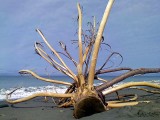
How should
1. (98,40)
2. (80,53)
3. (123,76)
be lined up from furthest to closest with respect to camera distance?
(80,53)
(123,76)
(98,40)

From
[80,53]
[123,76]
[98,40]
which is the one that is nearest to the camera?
[98,40]

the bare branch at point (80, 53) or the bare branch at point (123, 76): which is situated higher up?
the bare branch at point (80, 53)

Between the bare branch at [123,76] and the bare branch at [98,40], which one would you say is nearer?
the bare branch at [98,40]

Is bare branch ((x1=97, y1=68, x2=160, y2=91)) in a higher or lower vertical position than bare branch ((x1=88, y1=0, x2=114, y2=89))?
lower

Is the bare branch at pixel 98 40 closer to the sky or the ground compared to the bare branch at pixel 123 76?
closer to the sky

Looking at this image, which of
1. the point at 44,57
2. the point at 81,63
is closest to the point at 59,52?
the point at 44,57

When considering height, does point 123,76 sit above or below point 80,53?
below

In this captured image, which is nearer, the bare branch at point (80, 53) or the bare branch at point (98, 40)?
the bare branch at point (98, 40)

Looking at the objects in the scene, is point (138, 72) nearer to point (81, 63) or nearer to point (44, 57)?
point (81, 63)

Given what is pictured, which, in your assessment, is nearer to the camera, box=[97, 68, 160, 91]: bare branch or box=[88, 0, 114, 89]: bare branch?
box=[88, 0, 114, 89]: bare branch

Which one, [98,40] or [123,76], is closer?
[98,40]

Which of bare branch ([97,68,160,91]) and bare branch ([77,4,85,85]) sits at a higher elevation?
bare branch ([77,4,85,85])

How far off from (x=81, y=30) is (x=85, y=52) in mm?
409

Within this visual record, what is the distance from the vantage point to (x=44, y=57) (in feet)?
20.4
